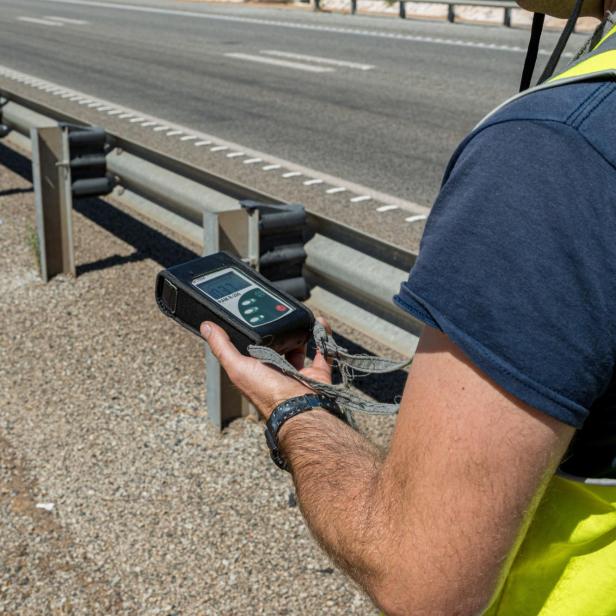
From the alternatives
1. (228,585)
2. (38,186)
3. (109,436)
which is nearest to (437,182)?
(38,186)

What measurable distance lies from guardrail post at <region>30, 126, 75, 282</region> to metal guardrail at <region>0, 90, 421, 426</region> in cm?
74

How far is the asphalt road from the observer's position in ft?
33.1

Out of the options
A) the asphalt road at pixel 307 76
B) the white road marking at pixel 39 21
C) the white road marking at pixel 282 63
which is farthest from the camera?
the white road marking at pixel 39 21

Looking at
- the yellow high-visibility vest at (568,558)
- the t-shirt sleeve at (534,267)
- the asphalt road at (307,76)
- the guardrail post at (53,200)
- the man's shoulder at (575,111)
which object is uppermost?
the man's shoulder at (575,111)

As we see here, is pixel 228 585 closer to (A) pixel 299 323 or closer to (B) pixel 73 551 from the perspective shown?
(B) pixel 73 551

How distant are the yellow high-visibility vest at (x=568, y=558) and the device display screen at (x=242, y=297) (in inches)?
29.9

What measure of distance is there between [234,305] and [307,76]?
14.4 metres

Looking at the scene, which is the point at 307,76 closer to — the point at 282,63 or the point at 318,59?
the point at 282,63

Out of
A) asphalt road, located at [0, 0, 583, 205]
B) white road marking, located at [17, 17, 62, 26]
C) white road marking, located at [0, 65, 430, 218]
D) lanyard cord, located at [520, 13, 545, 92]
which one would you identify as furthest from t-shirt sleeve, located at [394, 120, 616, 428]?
white road marking, located at [17, 17, 62, 26]

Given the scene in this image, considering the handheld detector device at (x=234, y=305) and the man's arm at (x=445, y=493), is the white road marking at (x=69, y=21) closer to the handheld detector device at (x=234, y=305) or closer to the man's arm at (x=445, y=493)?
the handheld detector device at (x=234, y=305)

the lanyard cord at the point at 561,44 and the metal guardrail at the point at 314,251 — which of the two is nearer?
the lanyard cord at the point at 561,44

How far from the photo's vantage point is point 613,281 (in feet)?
3.13

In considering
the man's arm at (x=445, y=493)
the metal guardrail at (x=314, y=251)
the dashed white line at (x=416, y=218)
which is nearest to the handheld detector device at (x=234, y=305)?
the man's arm at (x=445, y=493)

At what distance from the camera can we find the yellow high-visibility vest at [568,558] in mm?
1221
